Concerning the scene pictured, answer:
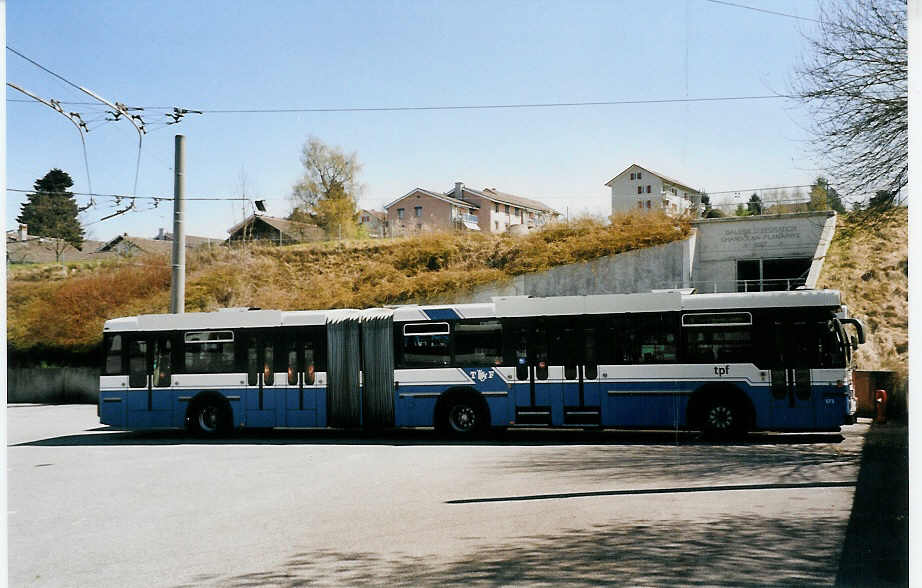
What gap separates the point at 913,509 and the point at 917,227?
1979 millimetres

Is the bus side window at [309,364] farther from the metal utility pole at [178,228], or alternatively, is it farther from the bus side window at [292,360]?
the metal utility pole at [178,228]

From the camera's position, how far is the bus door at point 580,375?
42.7 ft

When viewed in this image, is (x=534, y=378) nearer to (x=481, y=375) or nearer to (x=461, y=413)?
(x=481, y=375)

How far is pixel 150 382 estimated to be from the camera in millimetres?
15000

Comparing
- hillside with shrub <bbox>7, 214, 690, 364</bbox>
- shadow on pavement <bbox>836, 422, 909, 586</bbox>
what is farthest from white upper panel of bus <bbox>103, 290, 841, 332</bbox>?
hillside with shrub <bbox>7, 214, 690, 364</bbox>

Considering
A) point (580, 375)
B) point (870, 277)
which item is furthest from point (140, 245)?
point (870, 277)

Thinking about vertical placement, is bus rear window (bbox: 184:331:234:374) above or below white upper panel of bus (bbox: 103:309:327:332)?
below

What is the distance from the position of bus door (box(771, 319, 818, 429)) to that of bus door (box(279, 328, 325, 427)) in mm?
7998

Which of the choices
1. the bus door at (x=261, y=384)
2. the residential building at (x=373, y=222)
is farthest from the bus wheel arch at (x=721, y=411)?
the residential building at (x=373, y=222)

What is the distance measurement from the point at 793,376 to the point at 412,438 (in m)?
6.61

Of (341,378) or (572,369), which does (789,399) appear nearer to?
(572,369)

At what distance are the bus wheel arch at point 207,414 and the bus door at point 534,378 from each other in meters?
5.73

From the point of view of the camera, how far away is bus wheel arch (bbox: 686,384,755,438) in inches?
488

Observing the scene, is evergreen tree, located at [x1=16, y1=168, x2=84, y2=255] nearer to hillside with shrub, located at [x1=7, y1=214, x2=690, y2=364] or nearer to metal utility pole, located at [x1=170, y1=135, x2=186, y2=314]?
metal utility pole, located at [x1=170, y1=135, x2=186, y2=314]
